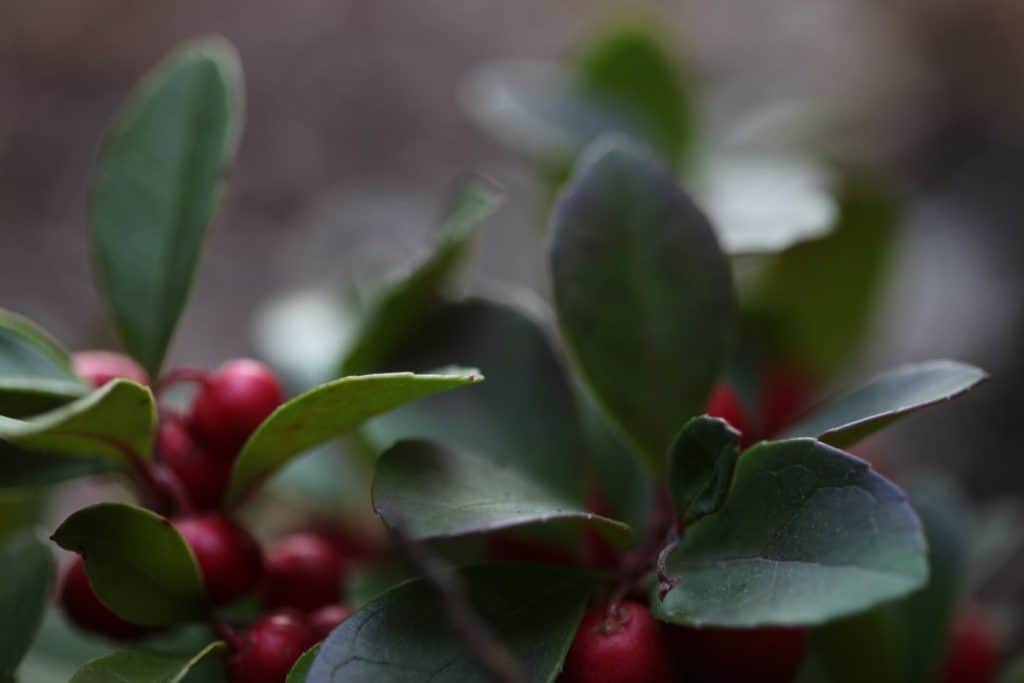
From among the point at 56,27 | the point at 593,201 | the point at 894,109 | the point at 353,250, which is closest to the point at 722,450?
the point at 593,201

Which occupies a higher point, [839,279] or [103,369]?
[103,369]

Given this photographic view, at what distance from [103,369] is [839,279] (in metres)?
0.70

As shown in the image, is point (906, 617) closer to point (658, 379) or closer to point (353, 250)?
point (658, 379)

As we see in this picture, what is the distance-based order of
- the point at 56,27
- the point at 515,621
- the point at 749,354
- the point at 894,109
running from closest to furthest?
1. the point at 515,621
2. the point at 749,354
3. the point at 894,109
4. the point at 56,27

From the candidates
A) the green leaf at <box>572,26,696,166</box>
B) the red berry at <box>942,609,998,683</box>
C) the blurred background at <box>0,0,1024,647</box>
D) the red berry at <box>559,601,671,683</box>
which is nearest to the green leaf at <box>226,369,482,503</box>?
the red berry at <box>559,601,671,683</box>

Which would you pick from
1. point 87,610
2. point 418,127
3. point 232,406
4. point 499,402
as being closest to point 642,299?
point 499,402

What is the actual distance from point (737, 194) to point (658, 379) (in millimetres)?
378

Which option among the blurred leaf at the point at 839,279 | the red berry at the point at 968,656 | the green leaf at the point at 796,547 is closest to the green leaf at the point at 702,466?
the green leaf at the point at 796,547

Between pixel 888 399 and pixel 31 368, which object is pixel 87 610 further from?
pixel 888 399

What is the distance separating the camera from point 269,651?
21.4 inches

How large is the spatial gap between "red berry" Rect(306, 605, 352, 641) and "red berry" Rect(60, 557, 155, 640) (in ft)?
0.29

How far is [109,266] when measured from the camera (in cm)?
67

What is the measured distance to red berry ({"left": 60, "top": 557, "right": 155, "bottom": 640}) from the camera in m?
0.59

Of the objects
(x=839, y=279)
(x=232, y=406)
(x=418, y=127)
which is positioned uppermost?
(x=232, y=406)
